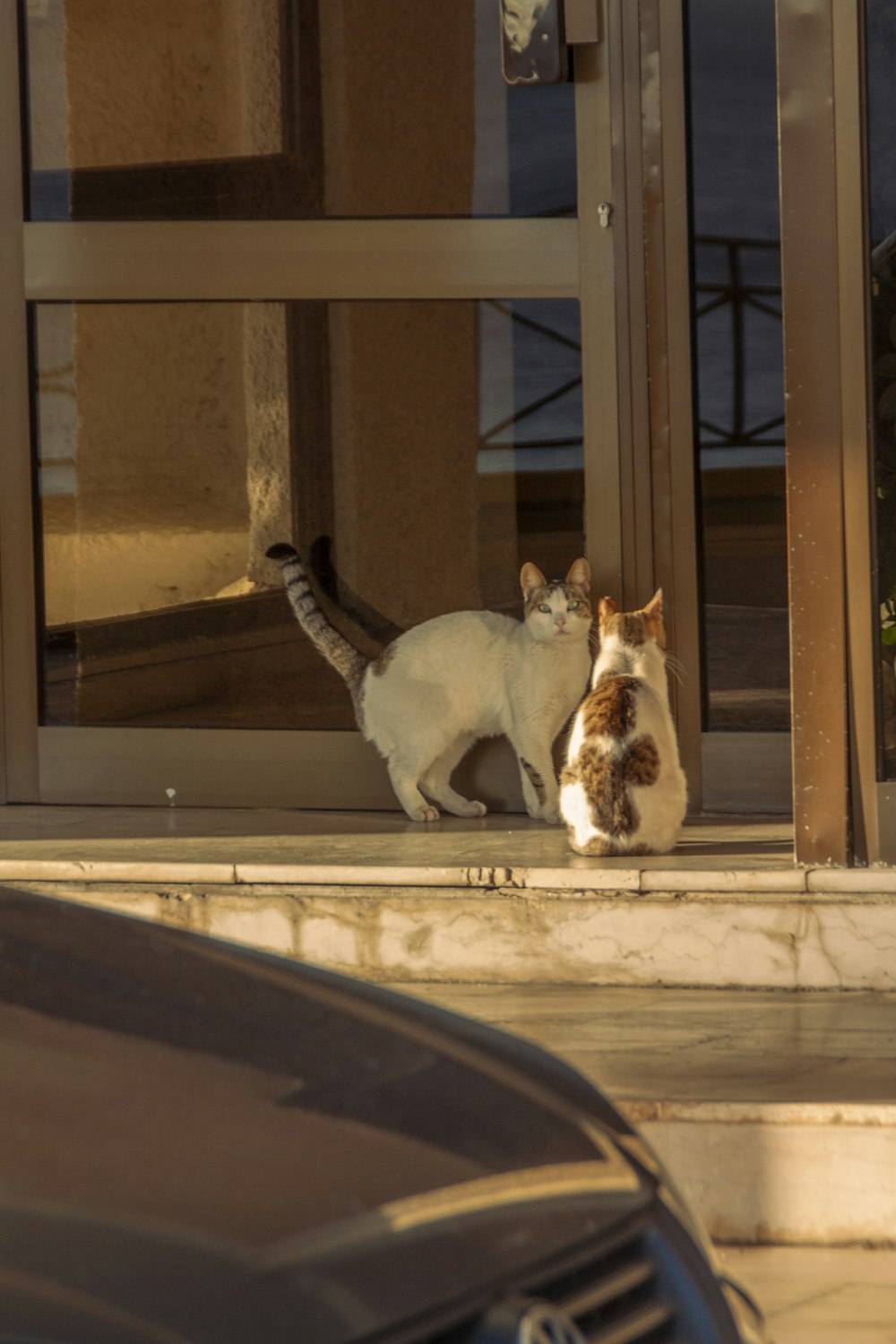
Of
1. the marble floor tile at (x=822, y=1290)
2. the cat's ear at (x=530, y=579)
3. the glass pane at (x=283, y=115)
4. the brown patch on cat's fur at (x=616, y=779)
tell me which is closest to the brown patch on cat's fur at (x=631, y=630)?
the brown patch on cat's fur at (x=616, y=779)

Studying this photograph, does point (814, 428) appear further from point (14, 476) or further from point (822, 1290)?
point (14, 476)

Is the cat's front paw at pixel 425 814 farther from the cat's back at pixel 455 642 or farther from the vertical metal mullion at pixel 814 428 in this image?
the vertical metal mullion at pixel 814 428

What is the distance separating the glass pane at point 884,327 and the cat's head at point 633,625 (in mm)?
559

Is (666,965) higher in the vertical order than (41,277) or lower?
lower

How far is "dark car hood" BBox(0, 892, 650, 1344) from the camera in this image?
1160mm

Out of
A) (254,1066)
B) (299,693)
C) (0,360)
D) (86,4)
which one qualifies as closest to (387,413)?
(299,693)

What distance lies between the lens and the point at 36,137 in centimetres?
454

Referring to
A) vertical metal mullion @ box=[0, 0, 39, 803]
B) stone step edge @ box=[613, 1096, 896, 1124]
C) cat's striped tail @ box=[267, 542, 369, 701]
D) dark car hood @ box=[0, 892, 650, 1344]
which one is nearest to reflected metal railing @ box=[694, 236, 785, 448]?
cat's striped tail @ box=[267, 542, 369, 701]

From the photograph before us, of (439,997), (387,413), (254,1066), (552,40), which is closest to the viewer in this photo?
(254,1066)

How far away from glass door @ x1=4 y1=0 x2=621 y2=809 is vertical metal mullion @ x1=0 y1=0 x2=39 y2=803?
14mm

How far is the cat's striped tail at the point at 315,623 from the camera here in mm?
4488

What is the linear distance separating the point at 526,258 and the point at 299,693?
131 centimetres

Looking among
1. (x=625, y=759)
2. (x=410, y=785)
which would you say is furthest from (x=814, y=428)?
(x=410, y=785)

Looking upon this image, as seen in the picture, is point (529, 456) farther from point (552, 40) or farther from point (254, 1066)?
point (254, 1066)
